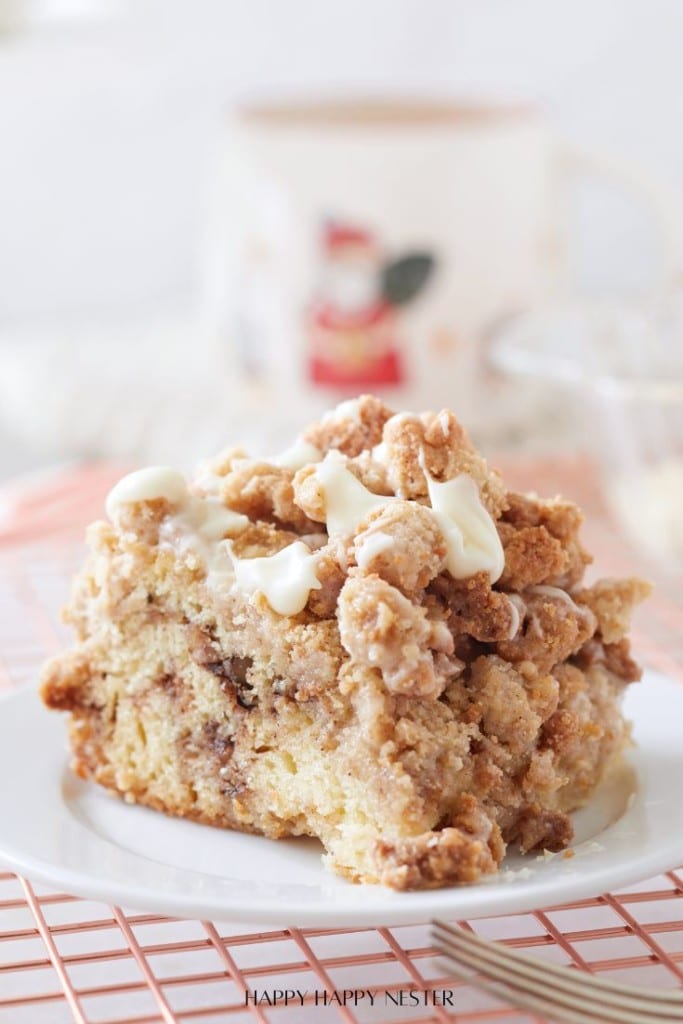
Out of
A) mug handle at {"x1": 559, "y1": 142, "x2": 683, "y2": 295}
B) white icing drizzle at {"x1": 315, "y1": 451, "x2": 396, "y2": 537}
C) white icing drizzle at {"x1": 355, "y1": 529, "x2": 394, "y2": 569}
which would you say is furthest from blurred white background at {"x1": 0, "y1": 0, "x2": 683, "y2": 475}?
white icing drizzle at {"x1": 355, "y1": 529, "x2": 394, "y2": 569}

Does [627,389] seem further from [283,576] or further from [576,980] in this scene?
[576,980]

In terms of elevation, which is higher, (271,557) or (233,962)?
(271,557)

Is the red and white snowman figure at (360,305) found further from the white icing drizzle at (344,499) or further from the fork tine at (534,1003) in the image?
the fork tine at (534,1003)

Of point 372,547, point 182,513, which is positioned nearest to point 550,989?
point 372,547

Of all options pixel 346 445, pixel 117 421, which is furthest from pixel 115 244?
pixel 346 445

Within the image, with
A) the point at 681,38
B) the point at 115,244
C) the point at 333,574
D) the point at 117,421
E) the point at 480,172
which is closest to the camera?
the point at 333,574

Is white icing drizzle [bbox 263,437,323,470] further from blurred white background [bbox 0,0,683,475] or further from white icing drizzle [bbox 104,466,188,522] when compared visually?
blurred white background [bbox 0,0,683,475]

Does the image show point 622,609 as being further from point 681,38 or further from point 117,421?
point 681,38

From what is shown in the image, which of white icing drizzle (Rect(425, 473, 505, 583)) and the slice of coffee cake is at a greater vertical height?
white icing drizzle (Rect(425, 473, 505, 583))

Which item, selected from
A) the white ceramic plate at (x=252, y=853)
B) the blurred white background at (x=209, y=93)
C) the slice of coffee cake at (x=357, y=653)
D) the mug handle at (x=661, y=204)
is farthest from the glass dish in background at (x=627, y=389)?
the blurred white background at (x=209, y=93)
